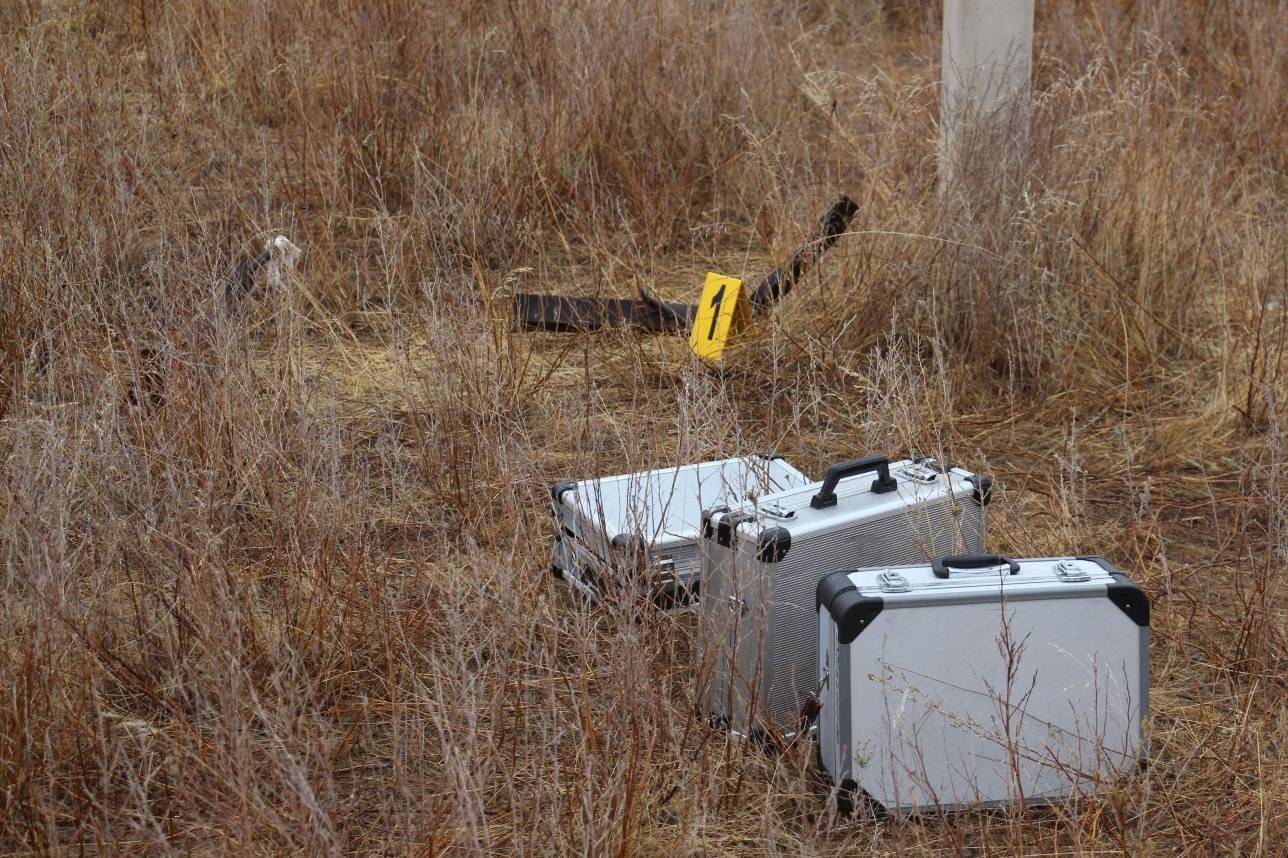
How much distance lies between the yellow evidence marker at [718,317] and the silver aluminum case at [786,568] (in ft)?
5.59

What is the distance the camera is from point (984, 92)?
4477 mm

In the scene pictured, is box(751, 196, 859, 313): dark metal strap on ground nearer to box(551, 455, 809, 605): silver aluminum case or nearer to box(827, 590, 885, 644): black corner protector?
box(551, 455, 809, 605): silver aluminum case

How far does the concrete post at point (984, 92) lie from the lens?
4410 millimetres

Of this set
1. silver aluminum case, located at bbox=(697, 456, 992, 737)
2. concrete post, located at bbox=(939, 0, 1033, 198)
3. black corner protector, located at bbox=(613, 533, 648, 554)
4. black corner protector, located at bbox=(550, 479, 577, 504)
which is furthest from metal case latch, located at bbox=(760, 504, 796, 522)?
concrete post, located at bbox=(939, 0, 1033, 198)

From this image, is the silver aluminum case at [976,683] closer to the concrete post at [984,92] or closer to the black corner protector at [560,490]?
the black corner protector at [560,490]

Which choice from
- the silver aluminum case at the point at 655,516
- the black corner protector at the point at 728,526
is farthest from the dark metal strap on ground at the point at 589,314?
the black corner protector at the point at 728,526

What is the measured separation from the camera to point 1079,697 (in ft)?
8.13

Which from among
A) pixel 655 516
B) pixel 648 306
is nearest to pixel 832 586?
pixel 655 516

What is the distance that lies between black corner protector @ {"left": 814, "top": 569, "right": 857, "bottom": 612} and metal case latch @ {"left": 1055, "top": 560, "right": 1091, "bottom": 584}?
0.39 metres

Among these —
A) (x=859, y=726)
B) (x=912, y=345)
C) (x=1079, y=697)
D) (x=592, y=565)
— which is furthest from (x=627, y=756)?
(x=912, y=345)

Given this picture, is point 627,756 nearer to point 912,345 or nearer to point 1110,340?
point 912,345

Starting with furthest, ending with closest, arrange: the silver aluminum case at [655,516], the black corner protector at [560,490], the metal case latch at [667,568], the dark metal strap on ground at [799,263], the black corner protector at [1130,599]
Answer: the dark metal strap on ground at [799,263], the black corner protector at [560,490], the metal case latch at [667,568], the silver aluminum case at [655,516], the black corner protector at [1130,599]

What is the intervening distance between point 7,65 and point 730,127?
286 cm

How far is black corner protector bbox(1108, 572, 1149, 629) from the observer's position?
8.06 feet
